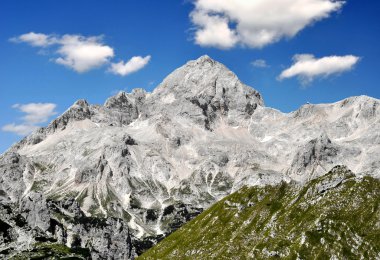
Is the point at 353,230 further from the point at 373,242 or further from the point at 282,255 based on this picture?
the point at 282,255

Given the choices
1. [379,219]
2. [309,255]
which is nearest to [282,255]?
[309,255]

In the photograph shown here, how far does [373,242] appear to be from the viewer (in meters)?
191

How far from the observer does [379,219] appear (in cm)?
19962

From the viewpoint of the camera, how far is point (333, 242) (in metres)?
196

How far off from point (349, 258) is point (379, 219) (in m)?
20.9

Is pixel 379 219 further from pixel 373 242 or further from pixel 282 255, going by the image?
pixel 282 255

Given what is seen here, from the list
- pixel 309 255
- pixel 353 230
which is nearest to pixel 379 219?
pixel 353 230

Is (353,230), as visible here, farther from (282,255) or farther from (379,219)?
(282,255)

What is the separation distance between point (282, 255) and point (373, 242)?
104 feet

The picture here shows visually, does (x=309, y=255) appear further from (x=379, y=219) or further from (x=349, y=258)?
(x=379, y=219)

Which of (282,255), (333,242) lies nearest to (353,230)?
(333,242)

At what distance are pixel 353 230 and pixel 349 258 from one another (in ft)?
43.6

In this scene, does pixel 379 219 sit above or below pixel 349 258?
above

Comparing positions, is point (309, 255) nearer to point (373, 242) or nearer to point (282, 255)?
point (282, 255)
